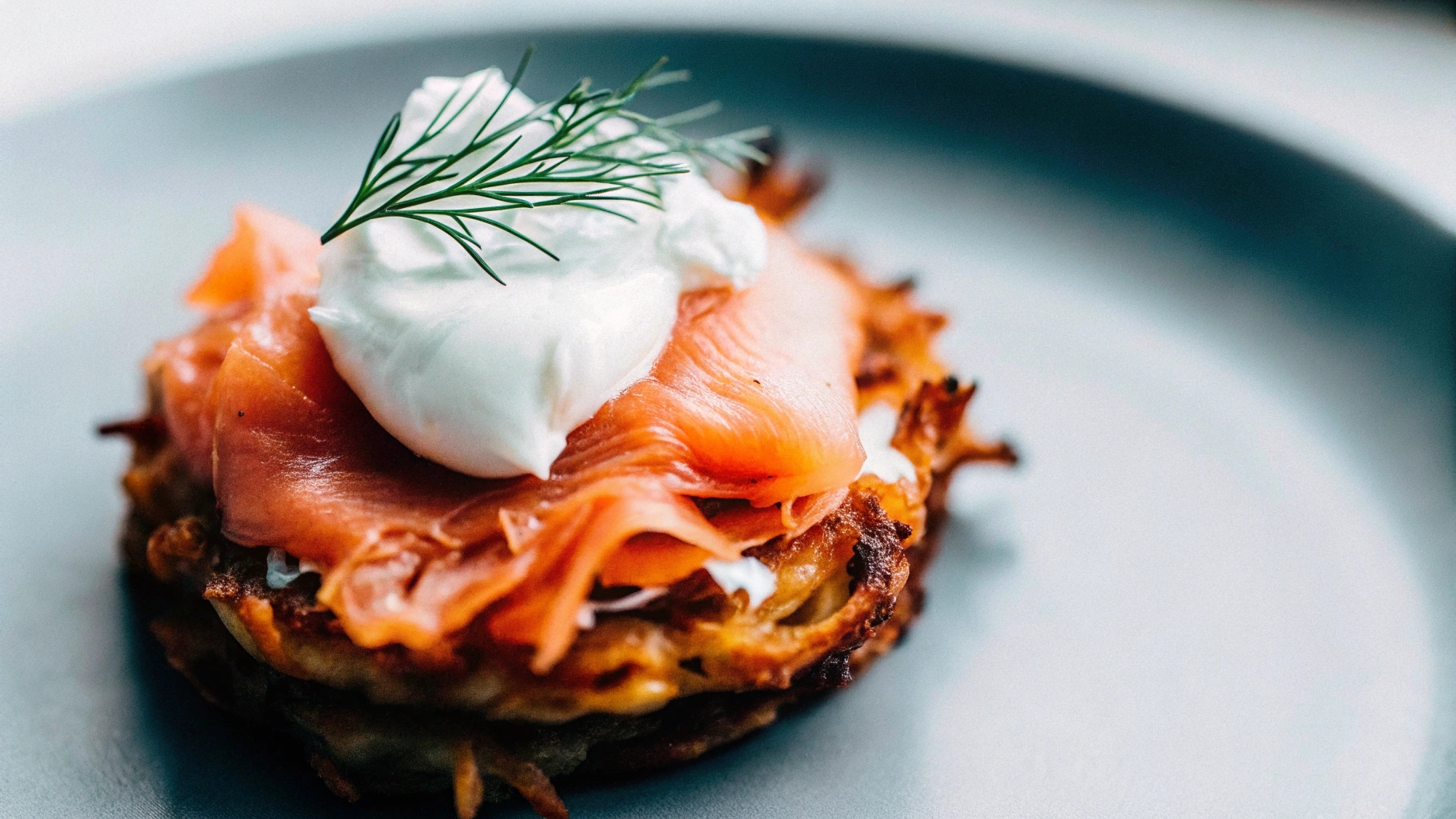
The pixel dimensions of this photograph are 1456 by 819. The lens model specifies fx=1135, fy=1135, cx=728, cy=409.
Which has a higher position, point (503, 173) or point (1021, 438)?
point (1021, 438)

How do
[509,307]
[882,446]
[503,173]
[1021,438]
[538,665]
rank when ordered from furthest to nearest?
[1021,438] < [882,446] < [503,173] < [509,307] < [538,665]

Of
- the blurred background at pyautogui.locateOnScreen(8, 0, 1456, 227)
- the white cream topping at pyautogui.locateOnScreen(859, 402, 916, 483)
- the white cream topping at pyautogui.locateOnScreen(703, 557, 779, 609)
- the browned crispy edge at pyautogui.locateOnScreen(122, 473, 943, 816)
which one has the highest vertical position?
the blurred background at pyautogui.locateOnScreen(8, 0, 1456, 227)

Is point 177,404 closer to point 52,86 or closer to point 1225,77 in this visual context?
point 52,86

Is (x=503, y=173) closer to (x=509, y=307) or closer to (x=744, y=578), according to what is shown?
(x=509, y=307)

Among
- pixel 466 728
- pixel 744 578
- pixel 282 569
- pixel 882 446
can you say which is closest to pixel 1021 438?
pixel 882 446

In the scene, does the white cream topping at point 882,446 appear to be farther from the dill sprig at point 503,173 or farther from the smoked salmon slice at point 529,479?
the dill sprig at point 503,173

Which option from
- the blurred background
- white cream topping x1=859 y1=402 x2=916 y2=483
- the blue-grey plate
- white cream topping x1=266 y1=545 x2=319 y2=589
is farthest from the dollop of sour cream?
the blurred background

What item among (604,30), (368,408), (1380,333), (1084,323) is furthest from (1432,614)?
(604,30)

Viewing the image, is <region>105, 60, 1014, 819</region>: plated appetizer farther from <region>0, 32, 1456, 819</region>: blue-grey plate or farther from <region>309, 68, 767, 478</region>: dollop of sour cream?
<region>0, 32, 1456, 819</region>: blue-grey plate
